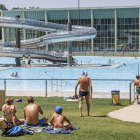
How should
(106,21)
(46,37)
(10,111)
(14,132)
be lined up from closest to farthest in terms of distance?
(14,132) → (10,111) → (46,37) → (106,21)

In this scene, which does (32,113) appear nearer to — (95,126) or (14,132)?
(14,132)

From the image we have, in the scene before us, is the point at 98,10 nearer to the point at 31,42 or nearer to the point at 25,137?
the point at 31,42

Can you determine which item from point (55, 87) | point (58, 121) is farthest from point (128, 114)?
point (55, 87)

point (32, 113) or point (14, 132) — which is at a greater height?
point (32, 113)

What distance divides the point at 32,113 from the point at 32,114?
40mm

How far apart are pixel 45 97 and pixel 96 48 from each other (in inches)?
2456

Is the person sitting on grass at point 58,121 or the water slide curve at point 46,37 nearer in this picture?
the person sitting on grass at point 58,121

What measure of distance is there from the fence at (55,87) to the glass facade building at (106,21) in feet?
185

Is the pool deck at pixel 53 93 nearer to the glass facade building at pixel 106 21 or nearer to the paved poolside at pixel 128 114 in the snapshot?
the paved poolside at pixel 128 114

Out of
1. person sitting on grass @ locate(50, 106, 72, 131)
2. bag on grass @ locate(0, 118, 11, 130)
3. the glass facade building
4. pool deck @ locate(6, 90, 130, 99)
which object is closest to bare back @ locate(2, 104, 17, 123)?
bag on grass @ locate(0, 118, 11, 130)

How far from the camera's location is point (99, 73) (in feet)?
123

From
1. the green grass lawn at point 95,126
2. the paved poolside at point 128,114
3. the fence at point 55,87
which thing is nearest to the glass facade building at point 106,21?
the fence at point 55,87

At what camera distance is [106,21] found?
78688 mm

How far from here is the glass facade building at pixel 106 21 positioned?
77.1 metres
